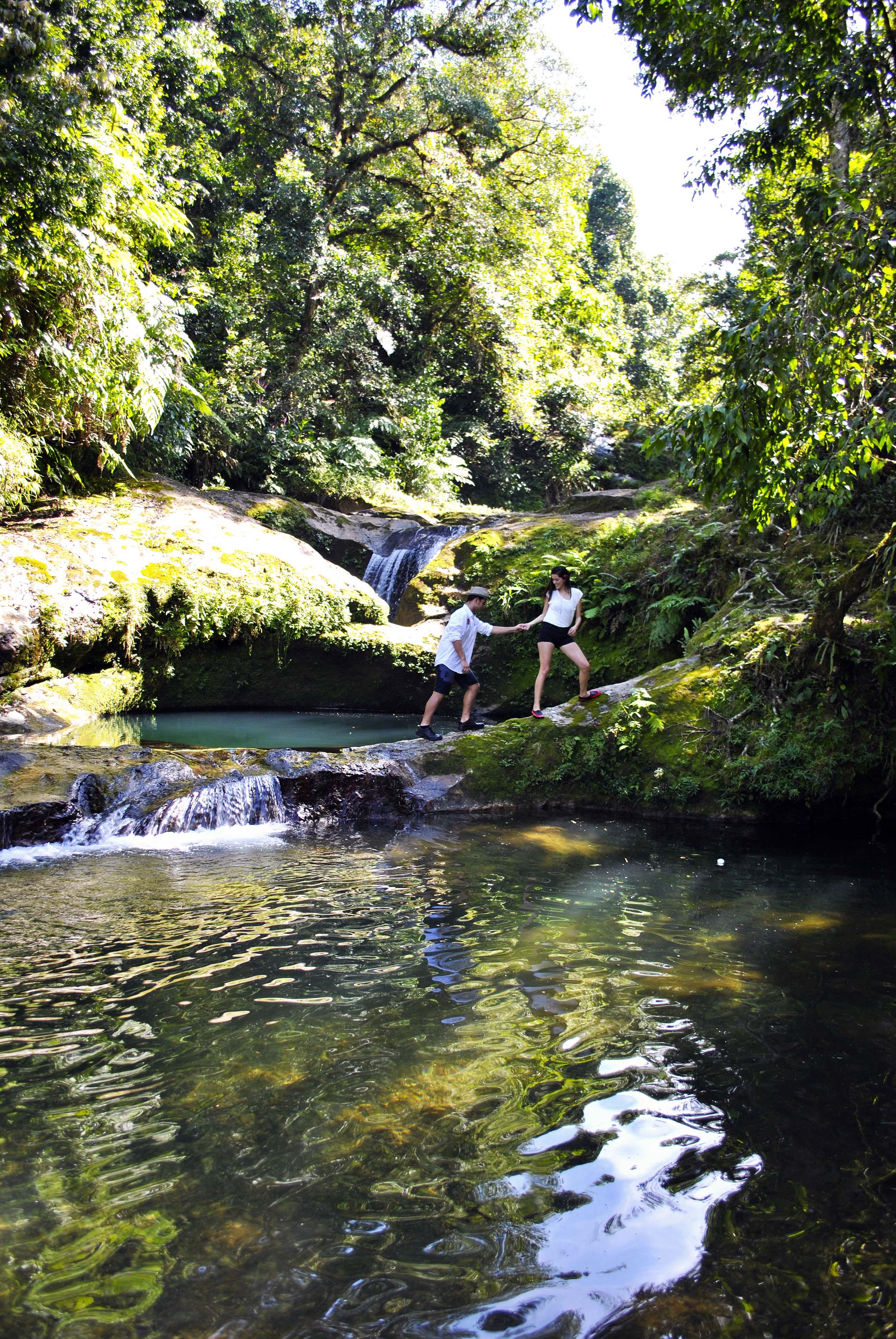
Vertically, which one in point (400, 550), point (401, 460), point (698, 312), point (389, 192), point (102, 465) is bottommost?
point (400, 550)

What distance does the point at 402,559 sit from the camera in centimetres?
1688

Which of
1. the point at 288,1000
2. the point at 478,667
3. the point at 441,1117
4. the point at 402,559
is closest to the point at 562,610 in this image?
the point at 478,667

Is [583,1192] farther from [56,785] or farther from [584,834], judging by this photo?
[56,785]

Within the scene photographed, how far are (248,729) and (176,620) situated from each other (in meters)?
1.97

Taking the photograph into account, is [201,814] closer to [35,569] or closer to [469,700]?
[469,700]

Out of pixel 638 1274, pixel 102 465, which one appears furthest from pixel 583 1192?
pixel 102 465

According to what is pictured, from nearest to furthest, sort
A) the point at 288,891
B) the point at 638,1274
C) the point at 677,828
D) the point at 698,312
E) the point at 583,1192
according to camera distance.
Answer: the point at 638,1274 < the point at 583,1192 < the point at 288,891 < the point at 677,828 < the point at 698,312

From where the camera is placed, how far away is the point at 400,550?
17141mm

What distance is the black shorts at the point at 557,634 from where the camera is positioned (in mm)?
9242

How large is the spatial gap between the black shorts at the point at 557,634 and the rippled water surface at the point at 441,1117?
4174 mm

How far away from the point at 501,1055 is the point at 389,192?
23172 millimetres

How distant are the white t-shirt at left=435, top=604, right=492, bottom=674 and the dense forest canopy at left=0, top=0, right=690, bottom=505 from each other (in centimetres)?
624

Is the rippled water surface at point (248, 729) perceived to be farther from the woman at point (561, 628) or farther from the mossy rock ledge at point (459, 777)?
the woman at point (561, 628)

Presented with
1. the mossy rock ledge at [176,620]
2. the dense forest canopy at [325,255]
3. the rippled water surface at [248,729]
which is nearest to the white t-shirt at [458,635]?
the rippled water surface at [248,729]
